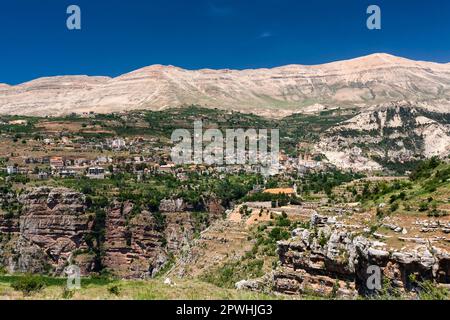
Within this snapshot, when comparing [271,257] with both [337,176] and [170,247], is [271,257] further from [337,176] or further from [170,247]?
[337,176]

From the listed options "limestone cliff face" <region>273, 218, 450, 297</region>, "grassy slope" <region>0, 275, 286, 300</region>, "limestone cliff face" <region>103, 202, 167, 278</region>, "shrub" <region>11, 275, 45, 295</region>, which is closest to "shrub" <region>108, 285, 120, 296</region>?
"grassy slope" <region>0, 275, 286, 300</region>

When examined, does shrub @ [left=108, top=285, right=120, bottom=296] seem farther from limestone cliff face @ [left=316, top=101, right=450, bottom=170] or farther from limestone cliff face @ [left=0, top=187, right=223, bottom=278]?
limestone cliff face @ [left=316, top=101, right=450, bottom=170]

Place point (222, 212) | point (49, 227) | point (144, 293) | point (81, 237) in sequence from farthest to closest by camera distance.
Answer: point (222, 212)
point (81, 237)
point (49, 227)
point (144, 293)

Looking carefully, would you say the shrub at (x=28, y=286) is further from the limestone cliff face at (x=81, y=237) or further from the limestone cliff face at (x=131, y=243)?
the limestone cliff face at (x=131, y=243)

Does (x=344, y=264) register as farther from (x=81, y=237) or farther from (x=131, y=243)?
(x=81, y=237)

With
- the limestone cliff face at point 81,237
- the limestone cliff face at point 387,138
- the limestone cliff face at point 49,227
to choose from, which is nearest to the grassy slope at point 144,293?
the limestone cliff face at point 81,237

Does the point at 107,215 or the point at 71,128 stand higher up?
the point at 71,128

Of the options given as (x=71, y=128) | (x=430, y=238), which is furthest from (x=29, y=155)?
(x=430, y=238)

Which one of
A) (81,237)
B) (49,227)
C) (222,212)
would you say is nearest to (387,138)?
(222,212)

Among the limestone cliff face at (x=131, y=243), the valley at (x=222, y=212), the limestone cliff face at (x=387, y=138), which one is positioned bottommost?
the limestone cliff face at (x=131, y=243)

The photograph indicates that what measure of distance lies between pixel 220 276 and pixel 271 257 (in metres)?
3.24

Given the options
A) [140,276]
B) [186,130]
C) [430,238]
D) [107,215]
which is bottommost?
[140,276]

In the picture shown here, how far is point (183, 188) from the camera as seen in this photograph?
74062mm
